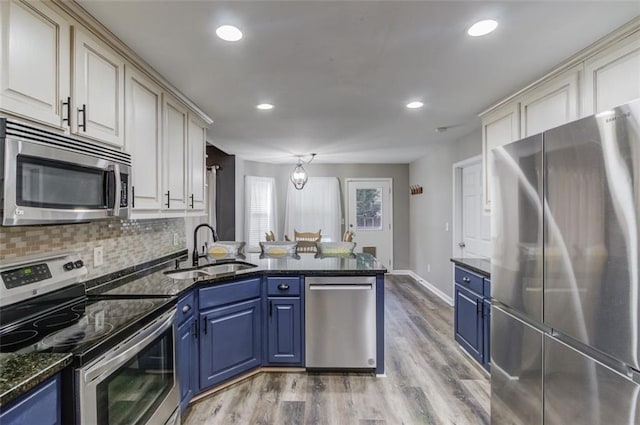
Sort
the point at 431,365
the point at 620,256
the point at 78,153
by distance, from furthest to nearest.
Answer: the point at 431,365 < the point at 78,153 < the point at 620,256

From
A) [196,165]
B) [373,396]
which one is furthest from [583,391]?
[196,165]

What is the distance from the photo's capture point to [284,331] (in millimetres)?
2744

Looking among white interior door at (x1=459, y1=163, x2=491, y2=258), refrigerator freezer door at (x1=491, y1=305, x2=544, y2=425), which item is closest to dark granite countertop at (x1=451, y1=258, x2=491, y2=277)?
refrigerator freezer door at (x1=491, y1=305, x2=544, y2=425)

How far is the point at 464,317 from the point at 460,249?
1725 millimetres

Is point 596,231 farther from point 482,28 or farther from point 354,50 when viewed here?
point 354,50

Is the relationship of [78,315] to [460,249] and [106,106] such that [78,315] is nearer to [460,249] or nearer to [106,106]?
[106,106]

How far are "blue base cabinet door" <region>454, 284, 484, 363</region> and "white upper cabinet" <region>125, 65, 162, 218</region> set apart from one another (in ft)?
8.77

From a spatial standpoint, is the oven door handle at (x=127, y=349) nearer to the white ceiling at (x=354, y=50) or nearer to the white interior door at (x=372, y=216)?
the white ceiling at (x=354, y=50)

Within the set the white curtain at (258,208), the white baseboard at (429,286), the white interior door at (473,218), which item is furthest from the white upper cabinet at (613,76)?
the white curtain at (258,208)

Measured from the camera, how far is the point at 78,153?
1.47 m

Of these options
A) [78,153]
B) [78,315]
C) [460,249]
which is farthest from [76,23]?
[460,249]

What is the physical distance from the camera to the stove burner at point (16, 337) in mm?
1223

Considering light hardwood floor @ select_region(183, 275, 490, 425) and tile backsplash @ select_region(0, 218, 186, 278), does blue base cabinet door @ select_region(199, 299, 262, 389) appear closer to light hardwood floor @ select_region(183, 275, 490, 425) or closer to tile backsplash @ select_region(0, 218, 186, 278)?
light hardwood floor @ select_region(183, 275, 490, 425)

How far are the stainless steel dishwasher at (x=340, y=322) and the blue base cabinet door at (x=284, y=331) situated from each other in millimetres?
78
